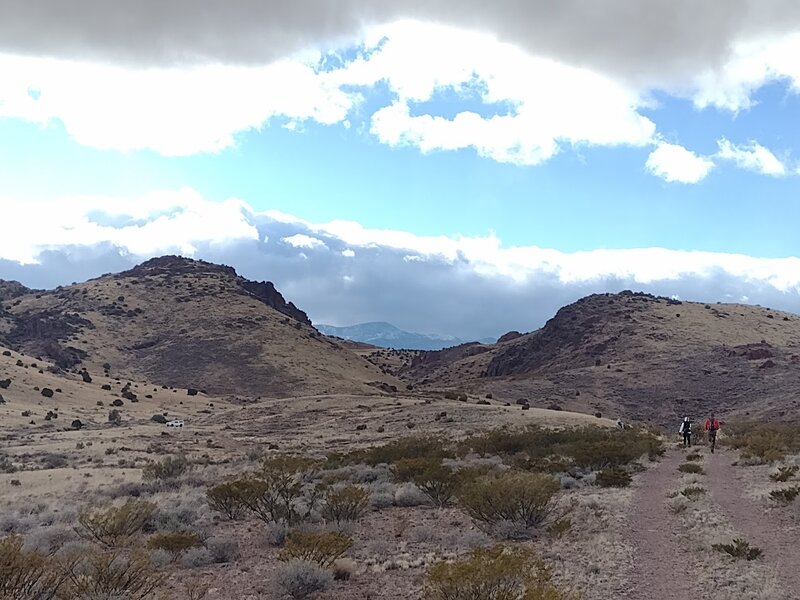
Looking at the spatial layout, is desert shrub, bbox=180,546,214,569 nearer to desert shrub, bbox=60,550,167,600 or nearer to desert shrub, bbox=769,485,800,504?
desert shrub, bbox=60,550,167,600

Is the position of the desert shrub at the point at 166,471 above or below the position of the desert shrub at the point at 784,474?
below

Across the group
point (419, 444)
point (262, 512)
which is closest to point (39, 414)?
point (419, 444)

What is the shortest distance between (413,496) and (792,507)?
9.45m

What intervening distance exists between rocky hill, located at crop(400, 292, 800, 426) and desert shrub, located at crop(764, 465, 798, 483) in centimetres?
3412

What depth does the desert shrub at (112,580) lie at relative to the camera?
29.5 feet

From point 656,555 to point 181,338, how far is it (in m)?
99.3

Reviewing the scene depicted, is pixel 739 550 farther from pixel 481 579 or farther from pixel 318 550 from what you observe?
pixel 318 550

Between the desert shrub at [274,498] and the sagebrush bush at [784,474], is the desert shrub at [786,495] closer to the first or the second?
the sagebrush bush at [784,474]

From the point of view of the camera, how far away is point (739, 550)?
11391 millimetres

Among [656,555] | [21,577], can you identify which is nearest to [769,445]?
[656,555]

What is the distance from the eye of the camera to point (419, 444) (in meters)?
31.8

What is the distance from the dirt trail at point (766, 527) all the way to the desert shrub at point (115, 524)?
40.3 feet

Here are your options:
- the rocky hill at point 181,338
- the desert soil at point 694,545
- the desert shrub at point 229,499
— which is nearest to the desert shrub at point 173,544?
the desert shrub at point 229,499

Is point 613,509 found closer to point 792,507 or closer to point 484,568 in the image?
point 792,507
